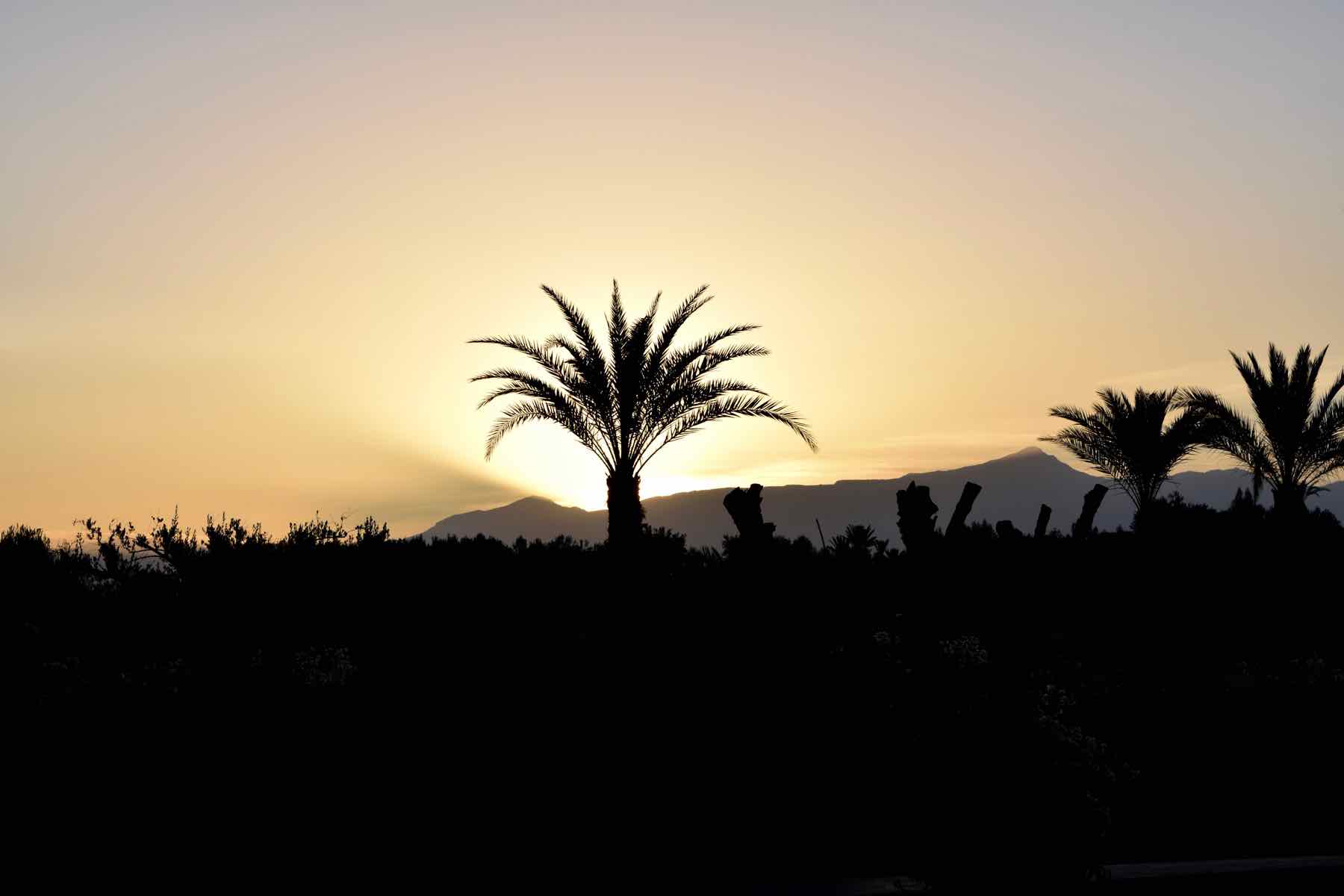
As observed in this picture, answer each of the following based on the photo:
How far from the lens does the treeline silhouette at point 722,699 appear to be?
6500mm

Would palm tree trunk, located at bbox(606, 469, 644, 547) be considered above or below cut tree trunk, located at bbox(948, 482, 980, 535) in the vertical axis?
above

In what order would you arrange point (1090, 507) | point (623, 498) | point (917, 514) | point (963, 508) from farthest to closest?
point (623, 498)
point (1090, 507)
point (963, 508)
point (917, 514)

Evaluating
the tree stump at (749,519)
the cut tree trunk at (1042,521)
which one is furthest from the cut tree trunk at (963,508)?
the tree stump at (749,519)

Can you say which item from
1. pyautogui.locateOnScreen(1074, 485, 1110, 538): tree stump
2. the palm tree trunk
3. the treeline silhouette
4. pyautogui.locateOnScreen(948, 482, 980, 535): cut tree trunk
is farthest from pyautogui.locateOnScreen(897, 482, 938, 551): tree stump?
the palm tree trunk

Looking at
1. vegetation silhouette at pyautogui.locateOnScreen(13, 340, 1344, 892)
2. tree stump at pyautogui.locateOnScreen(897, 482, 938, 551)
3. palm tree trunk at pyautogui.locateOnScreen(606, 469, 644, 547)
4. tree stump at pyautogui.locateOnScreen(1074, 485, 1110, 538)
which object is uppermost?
palm tree trunk at pyautogui.locateOnScreen(606, 469, 644, 547)

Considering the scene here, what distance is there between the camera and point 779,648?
1048 centimetres

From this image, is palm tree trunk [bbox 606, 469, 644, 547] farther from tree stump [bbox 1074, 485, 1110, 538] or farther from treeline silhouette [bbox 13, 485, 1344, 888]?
tree stump [bbox 1074, 485, 1110, 538]

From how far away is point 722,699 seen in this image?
1022 centimetres

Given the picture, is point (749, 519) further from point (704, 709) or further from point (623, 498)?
point (623, 498)

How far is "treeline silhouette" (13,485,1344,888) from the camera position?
6.50 m

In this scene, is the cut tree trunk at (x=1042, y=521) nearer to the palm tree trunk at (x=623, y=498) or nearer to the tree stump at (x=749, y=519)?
the tree stump at (x=749, y=519)

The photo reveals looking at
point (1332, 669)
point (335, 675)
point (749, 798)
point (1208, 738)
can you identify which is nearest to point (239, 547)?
point (335, 675)

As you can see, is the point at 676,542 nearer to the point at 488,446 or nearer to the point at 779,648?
the point at 488,446

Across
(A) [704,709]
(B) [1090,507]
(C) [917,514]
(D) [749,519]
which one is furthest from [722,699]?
(B) [1090,507]
